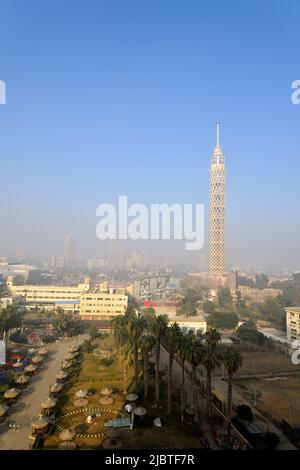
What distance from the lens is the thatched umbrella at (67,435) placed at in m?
10.1

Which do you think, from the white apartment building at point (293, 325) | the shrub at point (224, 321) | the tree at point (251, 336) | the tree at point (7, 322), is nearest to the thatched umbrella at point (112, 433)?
the tree at point (7, 322)

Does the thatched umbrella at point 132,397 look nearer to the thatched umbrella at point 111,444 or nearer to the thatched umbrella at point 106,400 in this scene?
the thatched umbrella at point 106,400

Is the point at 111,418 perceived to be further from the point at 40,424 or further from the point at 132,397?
the point at 40,424

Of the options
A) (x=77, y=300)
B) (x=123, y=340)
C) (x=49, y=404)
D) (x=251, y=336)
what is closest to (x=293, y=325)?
(x=251, y=336)

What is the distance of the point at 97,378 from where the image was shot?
16188 mm

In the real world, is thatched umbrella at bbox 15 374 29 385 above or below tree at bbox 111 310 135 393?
below

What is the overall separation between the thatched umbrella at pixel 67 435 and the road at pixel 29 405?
3.30ft

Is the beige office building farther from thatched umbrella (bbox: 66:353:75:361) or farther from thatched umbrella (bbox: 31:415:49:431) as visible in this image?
thatched umbrella (bbox: 31:415:49:431)

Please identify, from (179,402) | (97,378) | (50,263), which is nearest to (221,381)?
(179,402)

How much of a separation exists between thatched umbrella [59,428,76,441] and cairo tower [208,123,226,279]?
184 ft

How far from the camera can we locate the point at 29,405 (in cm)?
1320

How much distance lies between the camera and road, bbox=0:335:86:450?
1029cm

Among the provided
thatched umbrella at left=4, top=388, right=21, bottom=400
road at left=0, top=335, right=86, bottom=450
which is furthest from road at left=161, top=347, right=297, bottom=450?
thatched umbrella at left=4, top=388, right=21, bottom=400
